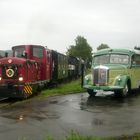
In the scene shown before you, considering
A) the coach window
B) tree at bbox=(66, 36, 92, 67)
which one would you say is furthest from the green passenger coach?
tree at bbox=(66, 36, 92, 67)

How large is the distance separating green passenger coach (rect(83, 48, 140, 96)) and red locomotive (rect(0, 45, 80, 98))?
122 inches

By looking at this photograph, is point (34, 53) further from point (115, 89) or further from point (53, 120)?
point (53, 120)

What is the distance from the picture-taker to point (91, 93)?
80.4 feet

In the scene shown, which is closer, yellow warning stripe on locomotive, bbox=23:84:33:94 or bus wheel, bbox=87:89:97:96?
yellow warning stripe on locomotive, bbox=23:84:33:94

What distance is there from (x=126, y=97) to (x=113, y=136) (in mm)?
11989

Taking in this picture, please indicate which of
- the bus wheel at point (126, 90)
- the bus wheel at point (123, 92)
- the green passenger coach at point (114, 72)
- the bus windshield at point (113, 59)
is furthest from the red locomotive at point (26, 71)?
the bus wheel at point (126, 90)

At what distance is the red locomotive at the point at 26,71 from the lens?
22.3 meters

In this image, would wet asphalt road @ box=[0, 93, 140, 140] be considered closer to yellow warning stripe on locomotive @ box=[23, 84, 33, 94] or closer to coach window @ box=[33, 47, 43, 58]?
yellow warning stripe on locomotive @ box=[23, 84, 33, 94]

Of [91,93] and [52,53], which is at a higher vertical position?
[52,53]

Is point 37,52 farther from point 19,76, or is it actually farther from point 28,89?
point 19,76

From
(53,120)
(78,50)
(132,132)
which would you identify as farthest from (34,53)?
(78,50)

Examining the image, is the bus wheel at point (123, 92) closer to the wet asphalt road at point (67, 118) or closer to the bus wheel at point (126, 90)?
the bus wheel at point (126, 90)

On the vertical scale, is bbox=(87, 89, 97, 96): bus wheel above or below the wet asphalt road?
above

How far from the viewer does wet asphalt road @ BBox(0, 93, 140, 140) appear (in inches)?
497
